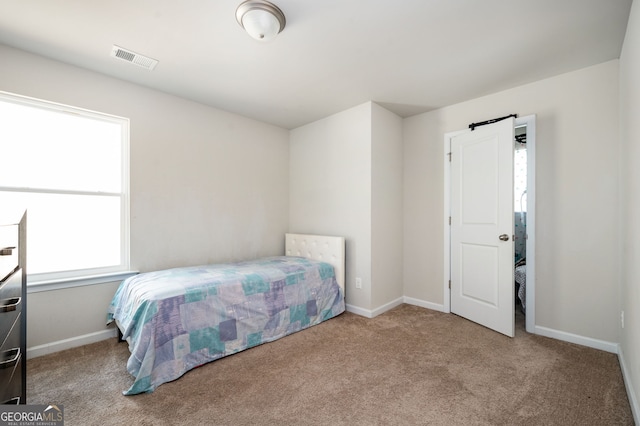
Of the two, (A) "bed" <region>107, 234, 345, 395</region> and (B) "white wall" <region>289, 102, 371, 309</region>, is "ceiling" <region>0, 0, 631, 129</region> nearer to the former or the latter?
(B) "white wall" <region>289, 102, 371, 309</region>

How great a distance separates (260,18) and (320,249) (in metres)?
2.41

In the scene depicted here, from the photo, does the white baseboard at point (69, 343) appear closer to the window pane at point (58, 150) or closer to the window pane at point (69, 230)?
the window pane at point (69, 230)

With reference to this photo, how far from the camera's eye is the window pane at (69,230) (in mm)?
2359

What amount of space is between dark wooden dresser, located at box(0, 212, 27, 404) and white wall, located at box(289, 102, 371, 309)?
2689 millimetres

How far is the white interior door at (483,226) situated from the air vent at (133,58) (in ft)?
10.2

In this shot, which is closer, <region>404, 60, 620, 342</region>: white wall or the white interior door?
<region>404, 60, 620, 342</region>: white wall

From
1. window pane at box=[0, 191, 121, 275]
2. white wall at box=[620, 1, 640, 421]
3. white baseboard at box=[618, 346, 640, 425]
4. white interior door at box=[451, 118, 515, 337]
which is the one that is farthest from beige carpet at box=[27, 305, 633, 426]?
window pane at box=[0, 191, 121, 275]

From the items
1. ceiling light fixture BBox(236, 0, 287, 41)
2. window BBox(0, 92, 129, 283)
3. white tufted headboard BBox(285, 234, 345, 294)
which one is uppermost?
ceiling light fixture BBox(236, 0, 287, 41)

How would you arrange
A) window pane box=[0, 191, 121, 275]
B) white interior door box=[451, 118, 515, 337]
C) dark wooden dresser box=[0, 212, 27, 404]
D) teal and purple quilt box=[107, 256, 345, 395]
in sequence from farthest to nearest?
white interior door box=[451, 118, 515, 337], window pane box=[0, 191, 121, 275], teal and purple quilt box=[107, 256, 345, 395], dark wooden dresser box=[0, 212, 27, 404]

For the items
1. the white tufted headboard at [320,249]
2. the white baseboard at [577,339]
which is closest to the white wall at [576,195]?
the white baseboard at [577,339]

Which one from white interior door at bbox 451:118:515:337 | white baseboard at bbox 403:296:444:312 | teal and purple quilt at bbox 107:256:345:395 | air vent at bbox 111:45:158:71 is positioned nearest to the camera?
teal and purple quilt at bbox 107:256:345:395

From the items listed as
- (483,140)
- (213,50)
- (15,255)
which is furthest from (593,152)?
(15,255)

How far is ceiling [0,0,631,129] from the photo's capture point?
1.80m

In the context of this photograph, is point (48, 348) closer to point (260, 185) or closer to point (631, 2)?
point (260, 185)
